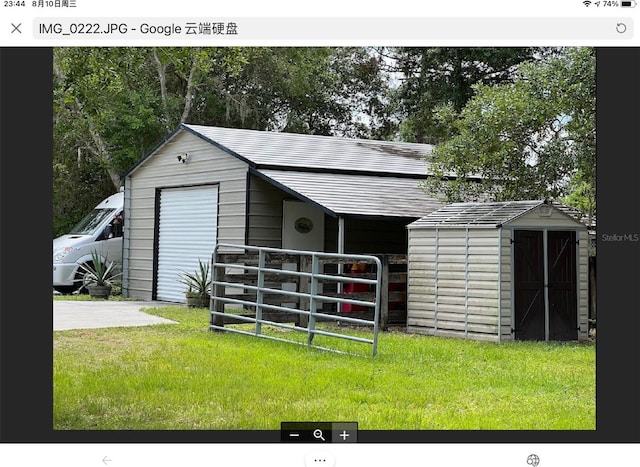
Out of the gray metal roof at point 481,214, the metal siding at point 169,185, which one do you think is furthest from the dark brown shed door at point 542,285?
the metal siding at point 169,185

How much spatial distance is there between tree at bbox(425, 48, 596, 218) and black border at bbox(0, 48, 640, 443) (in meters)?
7.78

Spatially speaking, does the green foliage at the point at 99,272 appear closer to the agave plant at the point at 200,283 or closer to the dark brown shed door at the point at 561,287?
the agave plant at the point at 200,283

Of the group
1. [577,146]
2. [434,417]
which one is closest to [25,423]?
[434,417]

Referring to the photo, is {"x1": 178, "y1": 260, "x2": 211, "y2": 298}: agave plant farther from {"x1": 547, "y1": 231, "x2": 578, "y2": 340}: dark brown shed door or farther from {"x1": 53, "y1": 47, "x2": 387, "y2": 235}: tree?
{"x1": 547, "y1": 231, "x2": 578, "y2": 340}: dark brown shed door

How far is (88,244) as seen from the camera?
18.0m

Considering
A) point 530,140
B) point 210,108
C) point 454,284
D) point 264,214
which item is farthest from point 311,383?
point 210,108

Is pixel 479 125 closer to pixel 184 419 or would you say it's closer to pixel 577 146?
pixel 577 146

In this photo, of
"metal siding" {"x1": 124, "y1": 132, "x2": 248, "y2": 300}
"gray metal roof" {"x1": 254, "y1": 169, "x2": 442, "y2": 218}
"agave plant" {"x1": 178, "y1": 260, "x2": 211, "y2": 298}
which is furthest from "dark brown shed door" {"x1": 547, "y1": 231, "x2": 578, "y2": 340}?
"agave plant" {"x1": 178, "y1": 260, "x2": 211, "y2": 298}

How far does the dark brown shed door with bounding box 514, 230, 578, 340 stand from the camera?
10.3 m

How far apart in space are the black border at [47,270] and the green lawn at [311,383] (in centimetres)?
54

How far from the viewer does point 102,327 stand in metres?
11.1

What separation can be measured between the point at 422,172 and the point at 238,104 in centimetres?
994

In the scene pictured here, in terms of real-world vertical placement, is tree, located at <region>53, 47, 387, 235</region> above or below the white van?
above

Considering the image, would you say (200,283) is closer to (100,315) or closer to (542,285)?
(100,315)
